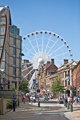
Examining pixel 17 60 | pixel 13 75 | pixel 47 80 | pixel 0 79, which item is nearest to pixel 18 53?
pixel 17 60

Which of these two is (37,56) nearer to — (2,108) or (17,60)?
(17,60)

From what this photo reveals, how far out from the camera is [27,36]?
7781 centimetres

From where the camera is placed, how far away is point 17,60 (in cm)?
6962

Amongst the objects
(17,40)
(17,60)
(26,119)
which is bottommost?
(26,119)

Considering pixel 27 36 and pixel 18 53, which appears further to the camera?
pixel 27 36

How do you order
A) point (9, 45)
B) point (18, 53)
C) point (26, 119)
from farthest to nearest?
point (18, 53) → point (9, 45) → point (26, 119)

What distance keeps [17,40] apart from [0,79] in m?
19.5

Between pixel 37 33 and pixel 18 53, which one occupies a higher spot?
pixel 37 33

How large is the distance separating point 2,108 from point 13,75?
4538 centimetres

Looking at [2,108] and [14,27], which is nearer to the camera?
[2,108]

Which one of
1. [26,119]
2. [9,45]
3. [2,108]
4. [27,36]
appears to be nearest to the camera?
[26,119]

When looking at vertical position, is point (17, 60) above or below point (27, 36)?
below

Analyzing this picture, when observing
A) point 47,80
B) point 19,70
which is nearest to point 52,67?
point 47,80

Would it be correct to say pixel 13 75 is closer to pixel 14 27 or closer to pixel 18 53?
pixel 18 53
